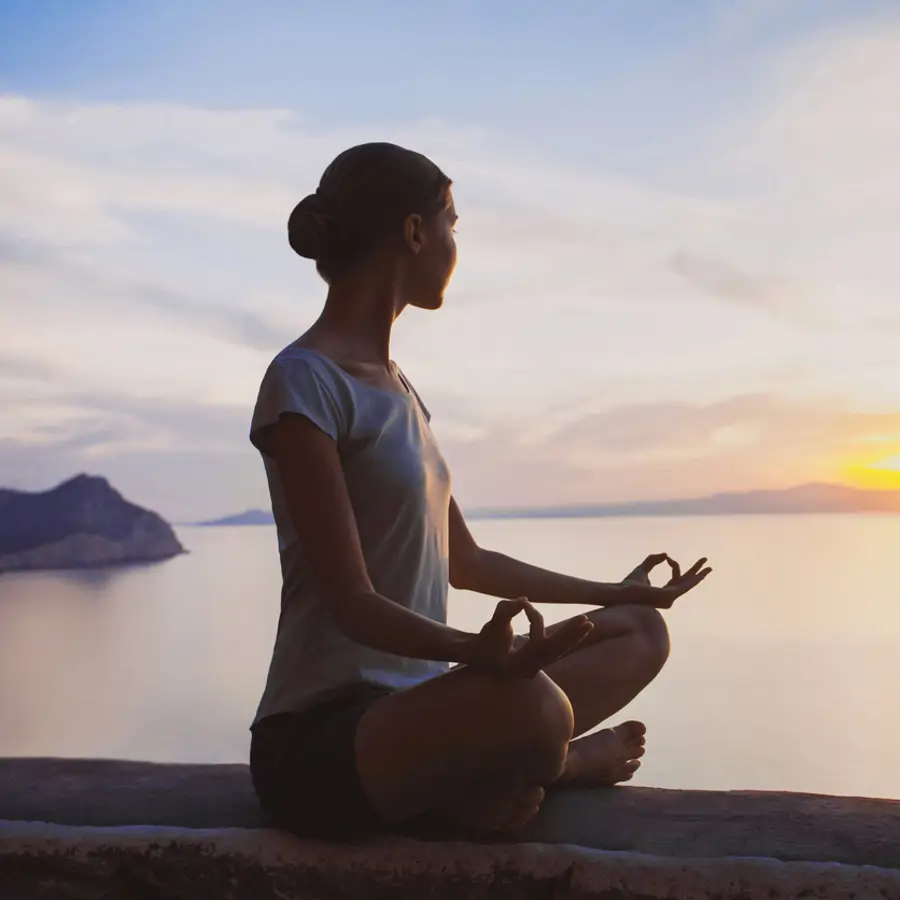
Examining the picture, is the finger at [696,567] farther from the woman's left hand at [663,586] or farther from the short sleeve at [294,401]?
the short sleeve at [294,401]

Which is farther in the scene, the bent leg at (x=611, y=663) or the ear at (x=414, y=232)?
the bent leg at (x=611, y=663)

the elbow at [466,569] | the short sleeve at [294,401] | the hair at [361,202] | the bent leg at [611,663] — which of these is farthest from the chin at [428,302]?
the bent leg at [611,663]

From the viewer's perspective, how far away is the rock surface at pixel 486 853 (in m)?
1.27

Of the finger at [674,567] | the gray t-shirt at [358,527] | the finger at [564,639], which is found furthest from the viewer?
the finger at [674,567]

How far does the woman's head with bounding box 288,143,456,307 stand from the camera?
1484 mm

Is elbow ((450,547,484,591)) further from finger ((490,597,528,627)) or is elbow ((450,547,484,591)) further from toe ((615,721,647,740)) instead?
finger ((490,597,528,627))

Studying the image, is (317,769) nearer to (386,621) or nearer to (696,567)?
(386,621)

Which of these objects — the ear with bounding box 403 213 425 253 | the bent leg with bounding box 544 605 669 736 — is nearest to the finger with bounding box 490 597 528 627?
the bent leg with bounding box 544 605 669 736

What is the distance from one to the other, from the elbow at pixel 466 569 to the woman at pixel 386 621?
11cm

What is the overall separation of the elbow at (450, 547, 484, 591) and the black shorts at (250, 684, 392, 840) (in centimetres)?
39

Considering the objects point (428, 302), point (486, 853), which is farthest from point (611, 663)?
point (428, 302)

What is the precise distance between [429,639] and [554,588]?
53 cm

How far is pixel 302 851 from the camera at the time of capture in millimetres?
1359

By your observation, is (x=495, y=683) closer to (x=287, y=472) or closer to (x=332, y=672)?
(x=332, y=672)
